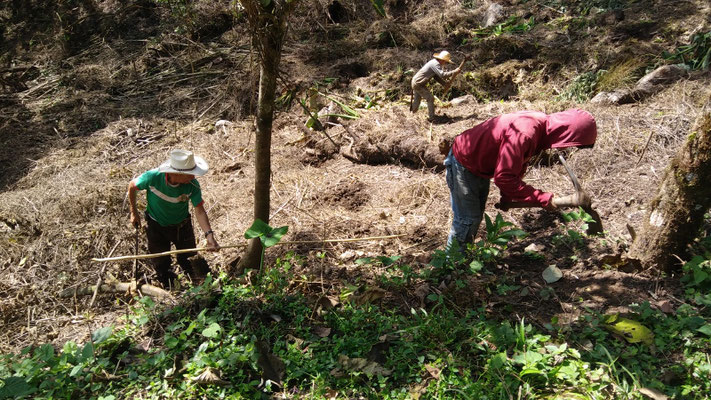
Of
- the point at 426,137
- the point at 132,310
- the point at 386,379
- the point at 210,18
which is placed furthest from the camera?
the point at 210,18

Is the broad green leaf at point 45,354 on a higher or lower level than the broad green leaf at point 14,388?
lower

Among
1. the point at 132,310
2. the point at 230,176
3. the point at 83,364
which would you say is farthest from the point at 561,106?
the point at 83,364

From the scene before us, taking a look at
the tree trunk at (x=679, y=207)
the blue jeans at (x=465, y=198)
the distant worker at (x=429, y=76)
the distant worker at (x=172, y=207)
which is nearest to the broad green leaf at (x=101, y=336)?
the distant worker at (x=172, y=207)

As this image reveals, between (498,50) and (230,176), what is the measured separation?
522 cm

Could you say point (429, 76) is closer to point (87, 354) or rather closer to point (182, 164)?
point (182, 164)

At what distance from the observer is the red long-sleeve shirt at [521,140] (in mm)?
2789

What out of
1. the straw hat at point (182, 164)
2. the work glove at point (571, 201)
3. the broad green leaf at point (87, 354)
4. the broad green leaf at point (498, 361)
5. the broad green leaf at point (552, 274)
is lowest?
the broad green leaf at point (552, 274)

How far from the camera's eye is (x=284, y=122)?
24.4 feet

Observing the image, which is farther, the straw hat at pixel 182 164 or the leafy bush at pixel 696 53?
the leafy bush at pixel 696 53

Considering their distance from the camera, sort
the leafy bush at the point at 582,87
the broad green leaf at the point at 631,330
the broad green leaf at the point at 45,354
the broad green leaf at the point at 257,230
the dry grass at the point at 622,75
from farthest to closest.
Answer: the leafy bush at the point at 582,87
the dry grass at the point at 622,75
the broad green leaf at the point at 257,230
the broad green leaf at the point at 45,354
the broad green leaf at the point at 631,330

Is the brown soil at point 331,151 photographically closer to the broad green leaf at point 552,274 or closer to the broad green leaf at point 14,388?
the broad green leaf at point 552,274

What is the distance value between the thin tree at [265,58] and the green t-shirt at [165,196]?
796mm

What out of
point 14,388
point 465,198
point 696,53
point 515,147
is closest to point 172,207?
point 14,388

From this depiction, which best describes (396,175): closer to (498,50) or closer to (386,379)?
(386,379)
